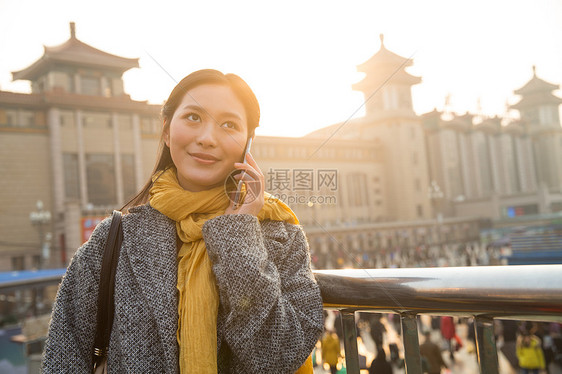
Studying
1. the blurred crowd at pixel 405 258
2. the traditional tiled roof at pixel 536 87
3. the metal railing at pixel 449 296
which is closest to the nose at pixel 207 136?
the metal railing at pixel 449 296

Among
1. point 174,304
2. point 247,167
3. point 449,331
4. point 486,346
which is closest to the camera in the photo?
point 486,346

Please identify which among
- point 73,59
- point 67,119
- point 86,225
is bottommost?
point 86,225

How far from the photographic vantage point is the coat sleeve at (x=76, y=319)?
103 cm

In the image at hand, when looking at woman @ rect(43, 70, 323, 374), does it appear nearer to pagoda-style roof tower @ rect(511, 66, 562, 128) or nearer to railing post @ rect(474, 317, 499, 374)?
railing post @ rect(474, 317, 499, 374)

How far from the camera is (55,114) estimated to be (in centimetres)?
2055

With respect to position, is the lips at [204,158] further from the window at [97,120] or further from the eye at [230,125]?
the window at [97,120]

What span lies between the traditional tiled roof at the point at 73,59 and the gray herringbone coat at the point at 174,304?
2305 centimetres

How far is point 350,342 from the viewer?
1125 millimetres

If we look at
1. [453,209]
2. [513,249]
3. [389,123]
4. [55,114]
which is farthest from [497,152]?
[55,114]

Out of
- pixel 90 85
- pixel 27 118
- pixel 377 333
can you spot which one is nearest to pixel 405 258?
pixel 90 85

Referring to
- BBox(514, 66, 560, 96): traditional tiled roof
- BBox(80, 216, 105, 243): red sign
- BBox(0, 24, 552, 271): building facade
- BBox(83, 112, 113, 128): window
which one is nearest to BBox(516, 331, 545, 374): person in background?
BBox(0, 24, 552, 271): building facade

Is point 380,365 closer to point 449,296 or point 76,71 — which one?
point 449,296

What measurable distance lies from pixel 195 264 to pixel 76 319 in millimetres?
302

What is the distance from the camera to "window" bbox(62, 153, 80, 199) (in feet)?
68.2
